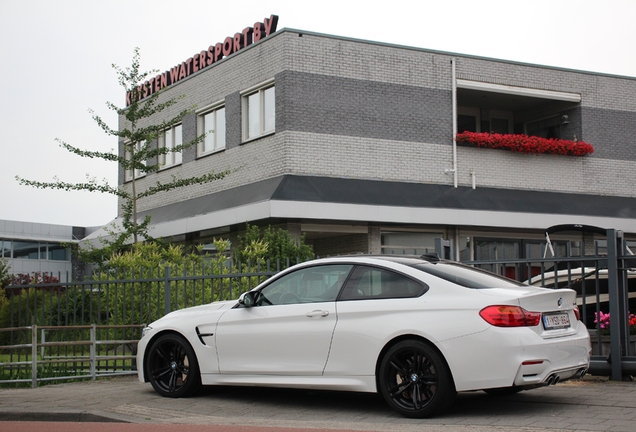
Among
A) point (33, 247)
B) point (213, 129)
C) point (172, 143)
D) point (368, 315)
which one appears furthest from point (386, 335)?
point (33, 247)

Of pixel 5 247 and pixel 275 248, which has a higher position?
pixel 5 247

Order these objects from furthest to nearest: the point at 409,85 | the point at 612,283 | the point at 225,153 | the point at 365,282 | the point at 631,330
Answer: 1. the point at 225,153
2. the point at 409,85
3. the point at 631,330
4. the point at 612,283
5. the point at 365,282

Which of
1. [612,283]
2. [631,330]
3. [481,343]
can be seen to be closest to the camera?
[481,343]

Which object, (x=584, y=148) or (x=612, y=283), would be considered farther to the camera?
(x=584, y=148)

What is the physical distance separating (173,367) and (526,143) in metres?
17.6

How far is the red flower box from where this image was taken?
2411cm

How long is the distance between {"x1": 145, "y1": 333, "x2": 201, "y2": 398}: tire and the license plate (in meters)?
3.76

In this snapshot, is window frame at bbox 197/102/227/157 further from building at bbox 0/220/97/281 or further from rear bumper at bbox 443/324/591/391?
building at bbox 0/220/97/281

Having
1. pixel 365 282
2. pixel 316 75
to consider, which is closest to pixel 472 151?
pixel 316 75

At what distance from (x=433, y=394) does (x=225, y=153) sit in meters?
18.1

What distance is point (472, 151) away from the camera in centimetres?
2419

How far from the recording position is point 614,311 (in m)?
9.55

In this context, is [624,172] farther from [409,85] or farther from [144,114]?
[144,114]

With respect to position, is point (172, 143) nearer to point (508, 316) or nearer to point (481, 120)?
point (481, 120)
